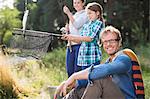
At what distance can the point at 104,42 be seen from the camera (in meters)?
2.68

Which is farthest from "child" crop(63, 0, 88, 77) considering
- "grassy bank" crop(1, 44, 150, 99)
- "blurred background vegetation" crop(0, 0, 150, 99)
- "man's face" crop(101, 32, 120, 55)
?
"blurred background vegetation" crop(0, 0, 150, 99)

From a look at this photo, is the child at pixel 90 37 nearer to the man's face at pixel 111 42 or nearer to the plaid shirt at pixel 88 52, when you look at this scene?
Result: the plaid shirt at pixel 88 52

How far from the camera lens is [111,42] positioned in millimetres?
2643

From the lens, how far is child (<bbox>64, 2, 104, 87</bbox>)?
3712mm

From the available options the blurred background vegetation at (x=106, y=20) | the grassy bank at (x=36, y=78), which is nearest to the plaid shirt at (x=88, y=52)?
the grassy bank at (x=36, y=78)

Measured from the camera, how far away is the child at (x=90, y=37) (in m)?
3.71

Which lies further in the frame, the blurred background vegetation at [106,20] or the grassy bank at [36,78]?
the blurred background vegetation at [106,20]

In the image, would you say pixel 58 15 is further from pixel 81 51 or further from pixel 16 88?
pixel 81 51

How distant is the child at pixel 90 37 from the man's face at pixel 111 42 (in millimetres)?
993

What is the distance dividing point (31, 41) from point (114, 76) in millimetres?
2457

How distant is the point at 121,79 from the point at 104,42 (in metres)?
0.26

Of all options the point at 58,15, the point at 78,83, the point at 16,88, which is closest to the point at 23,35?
the point at 16,88

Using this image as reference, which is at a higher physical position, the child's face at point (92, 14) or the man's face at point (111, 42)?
the child's face at point (92, 14)

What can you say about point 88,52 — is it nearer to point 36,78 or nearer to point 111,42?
point 111,42
